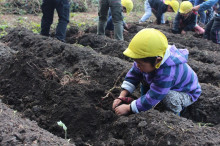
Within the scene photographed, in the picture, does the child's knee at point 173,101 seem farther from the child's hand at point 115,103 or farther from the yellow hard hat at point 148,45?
the yellow hard hat at point 148,45

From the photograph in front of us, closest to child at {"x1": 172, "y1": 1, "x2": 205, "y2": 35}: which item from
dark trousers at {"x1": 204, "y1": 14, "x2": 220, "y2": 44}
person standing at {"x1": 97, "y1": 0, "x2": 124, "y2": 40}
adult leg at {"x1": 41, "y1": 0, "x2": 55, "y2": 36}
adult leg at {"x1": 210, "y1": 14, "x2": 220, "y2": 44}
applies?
dark trousers at {"x1": 204, "y1": 14, "x2": 220, "y2": 44}

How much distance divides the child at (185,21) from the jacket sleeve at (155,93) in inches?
234

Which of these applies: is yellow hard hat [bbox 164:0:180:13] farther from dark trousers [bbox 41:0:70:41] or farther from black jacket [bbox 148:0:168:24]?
dark trousers [bbox 41:0:70:41]

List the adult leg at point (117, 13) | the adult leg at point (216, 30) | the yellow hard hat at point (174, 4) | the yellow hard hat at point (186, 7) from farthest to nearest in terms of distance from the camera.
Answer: the yellow hard hat at point (174, 4)
the yellow hard hat at point (186, 7)
the adult leg at point (216, 30)
the adult leg at point (117, 13)

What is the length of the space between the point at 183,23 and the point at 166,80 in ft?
21.2

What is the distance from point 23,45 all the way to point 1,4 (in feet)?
18.0

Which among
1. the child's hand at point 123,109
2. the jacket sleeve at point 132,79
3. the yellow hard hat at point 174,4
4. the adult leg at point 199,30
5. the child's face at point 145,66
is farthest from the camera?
the yellow hard hat at point 174,4

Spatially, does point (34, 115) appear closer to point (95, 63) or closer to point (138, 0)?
point (95, 63)

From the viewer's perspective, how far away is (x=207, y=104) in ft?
10.4

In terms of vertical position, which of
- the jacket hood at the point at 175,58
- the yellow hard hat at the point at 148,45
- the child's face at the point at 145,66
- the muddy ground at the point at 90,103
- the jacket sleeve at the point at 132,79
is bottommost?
the muddy ground at the point at 90,103

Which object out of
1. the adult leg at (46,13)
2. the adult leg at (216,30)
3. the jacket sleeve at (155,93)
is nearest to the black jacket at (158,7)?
the adult leg at (216,30)

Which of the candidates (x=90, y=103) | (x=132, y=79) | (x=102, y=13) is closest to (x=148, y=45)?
(x=132, y=79)

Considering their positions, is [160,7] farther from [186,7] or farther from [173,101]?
[173,101]

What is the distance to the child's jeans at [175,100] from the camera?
2.81 metres
